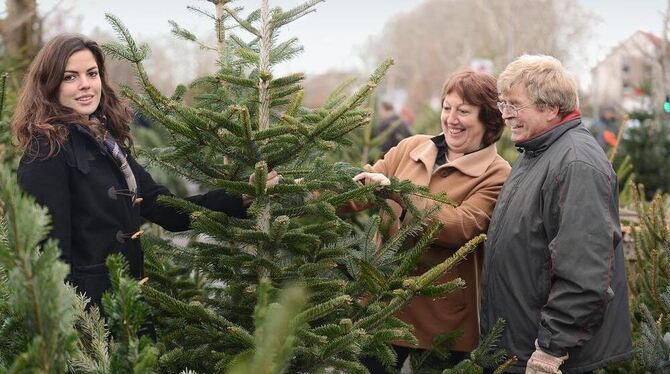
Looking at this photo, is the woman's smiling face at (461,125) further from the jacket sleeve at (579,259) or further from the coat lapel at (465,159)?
the jacket sleeve at (579,259)

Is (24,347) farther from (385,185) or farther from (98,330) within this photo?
(385,185)

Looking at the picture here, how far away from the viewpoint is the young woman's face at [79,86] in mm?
2967

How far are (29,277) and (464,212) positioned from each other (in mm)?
2192

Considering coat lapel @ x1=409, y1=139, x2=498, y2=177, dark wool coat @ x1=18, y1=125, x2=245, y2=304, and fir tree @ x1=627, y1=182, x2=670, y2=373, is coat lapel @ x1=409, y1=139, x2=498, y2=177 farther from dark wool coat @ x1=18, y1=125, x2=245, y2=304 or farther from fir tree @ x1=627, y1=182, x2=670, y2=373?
dark wool coat @ x1=18, y1=125, x2=245, y2=304

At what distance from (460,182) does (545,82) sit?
0.76 m

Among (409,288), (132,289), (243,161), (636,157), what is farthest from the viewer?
(636,157)

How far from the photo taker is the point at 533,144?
310 cm

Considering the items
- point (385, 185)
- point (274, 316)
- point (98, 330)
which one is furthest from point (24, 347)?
point (385, 185)

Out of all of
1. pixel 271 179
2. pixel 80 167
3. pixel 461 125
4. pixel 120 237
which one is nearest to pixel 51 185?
pixel 80 167

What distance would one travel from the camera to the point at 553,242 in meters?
2.84

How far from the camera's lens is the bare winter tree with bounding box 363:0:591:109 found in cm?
2110

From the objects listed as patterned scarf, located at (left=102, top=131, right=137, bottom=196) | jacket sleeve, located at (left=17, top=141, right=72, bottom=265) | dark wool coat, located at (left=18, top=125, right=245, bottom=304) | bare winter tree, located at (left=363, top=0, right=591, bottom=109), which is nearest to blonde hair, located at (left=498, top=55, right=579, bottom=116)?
dark wool coat, located at (left=18, top=125, right=245, bottom=304)

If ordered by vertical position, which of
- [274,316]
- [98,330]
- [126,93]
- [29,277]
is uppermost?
[126,93]

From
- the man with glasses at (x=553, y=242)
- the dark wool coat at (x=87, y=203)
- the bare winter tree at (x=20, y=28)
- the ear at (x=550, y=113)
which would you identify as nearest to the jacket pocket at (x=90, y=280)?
the dark wool coat at (x=87, y=203)
